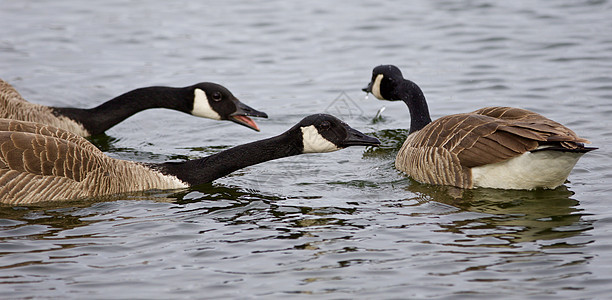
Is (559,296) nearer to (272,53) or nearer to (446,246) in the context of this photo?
(446,246)

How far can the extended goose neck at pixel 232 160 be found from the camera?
8766 mm

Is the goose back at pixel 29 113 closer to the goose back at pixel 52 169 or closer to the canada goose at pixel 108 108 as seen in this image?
the canada goose at pixel 108 108

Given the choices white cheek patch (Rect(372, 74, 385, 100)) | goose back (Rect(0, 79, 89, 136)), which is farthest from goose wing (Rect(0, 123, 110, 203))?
white cheek patch (Rect(372, 74, 385, 100))

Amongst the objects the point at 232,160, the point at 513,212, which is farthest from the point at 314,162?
the point at 513,212

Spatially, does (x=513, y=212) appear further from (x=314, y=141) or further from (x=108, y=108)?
(x=108, y=108)

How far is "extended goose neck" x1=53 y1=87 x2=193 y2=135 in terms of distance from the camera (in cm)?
1115

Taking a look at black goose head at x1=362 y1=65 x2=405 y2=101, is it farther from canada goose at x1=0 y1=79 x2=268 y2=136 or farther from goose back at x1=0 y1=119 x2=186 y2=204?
goose back at x1=0 y1=119 x2=186 y2=204

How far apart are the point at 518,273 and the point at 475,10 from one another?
464 inches

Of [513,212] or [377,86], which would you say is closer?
[513,212]

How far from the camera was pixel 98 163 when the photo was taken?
8.83 meters

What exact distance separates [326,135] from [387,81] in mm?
2736

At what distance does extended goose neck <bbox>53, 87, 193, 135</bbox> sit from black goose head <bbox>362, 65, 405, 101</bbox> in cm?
277

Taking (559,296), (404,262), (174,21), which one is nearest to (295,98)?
(174,21)

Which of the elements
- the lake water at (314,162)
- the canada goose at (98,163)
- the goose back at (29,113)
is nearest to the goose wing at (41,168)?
the canada goose at (98,163)
